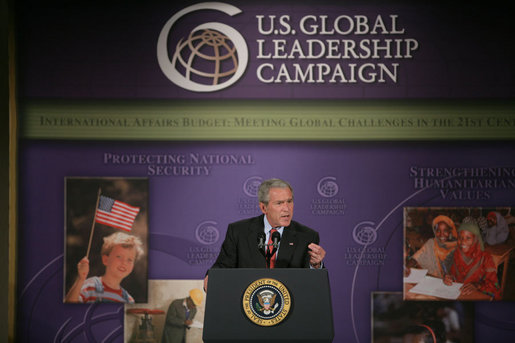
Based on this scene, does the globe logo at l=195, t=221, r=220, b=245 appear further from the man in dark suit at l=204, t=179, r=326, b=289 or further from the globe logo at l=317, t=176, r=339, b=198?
the man in dark suit at l=204, t=179, r=326, b=289

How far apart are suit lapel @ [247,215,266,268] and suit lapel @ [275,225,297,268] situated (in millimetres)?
106

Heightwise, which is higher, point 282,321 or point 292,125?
point 292,125

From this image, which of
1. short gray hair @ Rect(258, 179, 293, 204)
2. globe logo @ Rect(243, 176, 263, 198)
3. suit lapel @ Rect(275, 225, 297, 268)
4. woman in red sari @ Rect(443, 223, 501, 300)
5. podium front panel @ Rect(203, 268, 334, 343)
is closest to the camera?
podium front panel @ Rect(203, 268, 334, 343)

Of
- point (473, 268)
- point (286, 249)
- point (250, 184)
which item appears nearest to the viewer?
point (286, 249)

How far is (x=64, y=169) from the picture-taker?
200 inches

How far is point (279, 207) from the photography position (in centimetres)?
345

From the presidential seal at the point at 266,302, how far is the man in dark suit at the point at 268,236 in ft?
1.99

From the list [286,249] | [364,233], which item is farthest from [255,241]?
[364,233]

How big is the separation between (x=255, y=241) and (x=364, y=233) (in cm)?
184

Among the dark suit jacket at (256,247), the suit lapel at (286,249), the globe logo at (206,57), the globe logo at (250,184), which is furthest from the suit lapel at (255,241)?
the globe logo at (206,57)

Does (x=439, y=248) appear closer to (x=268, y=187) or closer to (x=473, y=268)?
(x=473, y=268)

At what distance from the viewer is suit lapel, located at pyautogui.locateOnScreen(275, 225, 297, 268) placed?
3271mm

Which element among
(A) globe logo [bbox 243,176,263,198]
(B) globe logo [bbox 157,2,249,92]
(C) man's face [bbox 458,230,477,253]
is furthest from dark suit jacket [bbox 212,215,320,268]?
(C) man's face [bbox 458,230,477,253]

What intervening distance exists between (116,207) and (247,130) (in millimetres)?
1333
